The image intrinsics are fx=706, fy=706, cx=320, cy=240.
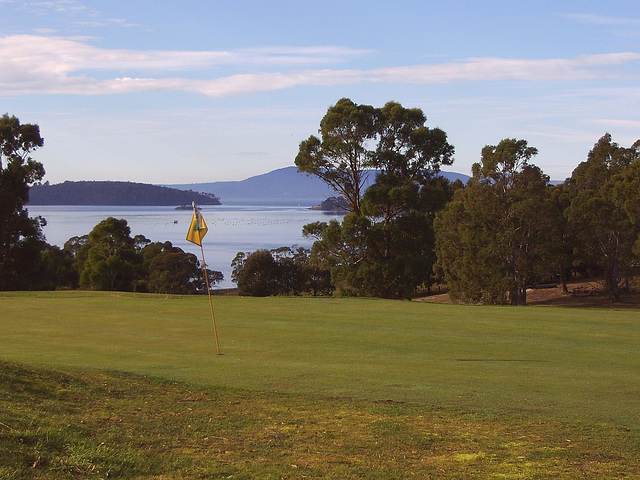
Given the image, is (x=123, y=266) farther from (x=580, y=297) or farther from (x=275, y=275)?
(x=580, y=297)

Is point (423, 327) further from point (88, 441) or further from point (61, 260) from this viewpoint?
point (61, 260)

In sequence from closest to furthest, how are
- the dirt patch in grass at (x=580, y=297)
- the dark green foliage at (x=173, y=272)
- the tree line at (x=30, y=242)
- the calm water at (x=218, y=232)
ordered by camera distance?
the dirt patch in grass at (x=580, y=297) → the tree line at (x=30, y=242) → the dark green foliage at (x=173, y=272) → the calm water at (x=218, y=232)

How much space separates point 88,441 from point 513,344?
10.5 metres

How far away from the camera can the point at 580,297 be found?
50594 mm

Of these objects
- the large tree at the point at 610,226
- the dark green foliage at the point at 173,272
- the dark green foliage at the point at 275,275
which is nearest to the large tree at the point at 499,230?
the large tree at the point at 610,226

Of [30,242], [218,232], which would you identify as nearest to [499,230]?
[30,242]

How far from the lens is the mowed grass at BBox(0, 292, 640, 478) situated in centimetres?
703

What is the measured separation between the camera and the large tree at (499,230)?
40.9 meters

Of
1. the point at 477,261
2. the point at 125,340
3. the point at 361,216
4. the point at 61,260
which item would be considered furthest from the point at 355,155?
the point at 61,260

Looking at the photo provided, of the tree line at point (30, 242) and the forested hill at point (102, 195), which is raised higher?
the forested hill at point (102, 195)

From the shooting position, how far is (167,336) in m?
15.8

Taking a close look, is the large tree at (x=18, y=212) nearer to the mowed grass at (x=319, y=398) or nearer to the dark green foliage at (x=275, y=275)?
the dark green foliage at (x=275, y=275)

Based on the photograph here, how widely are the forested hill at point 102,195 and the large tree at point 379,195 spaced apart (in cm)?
12774

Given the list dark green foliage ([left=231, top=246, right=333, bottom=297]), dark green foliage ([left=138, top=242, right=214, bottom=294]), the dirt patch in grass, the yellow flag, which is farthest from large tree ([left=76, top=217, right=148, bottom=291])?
the yellow flag
